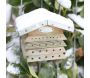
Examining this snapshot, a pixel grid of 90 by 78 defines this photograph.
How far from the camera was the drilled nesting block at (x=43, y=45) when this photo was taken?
5.59 feet

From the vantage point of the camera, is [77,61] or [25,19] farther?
[77,61]

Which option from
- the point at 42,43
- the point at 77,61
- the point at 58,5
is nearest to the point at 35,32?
the point at 42,43

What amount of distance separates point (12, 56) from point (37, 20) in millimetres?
232

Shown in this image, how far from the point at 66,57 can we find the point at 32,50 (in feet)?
0.65

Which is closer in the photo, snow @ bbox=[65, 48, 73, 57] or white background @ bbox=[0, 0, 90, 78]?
white background @ bbox=[0, 0, 90, 78]

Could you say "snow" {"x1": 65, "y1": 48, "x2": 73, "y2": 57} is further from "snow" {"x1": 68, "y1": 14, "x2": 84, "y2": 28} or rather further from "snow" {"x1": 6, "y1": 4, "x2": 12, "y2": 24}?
"snow" {"x1": 6, "y1": 4, "x2": 12, "y2": 24}

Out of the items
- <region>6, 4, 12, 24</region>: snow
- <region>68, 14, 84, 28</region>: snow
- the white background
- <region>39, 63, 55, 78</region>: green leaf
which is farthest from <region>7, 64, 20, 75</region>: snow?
<region>68, 14, 84, 28</region>: snow

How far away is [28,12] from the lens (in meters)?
1.70

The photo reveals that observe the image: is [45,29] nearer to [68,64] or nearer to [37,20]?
[37,20]

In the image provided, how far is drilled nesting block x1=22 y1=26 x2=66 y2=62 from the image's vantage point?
1.70 meters

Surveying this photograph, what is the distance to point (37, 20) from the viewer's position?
5.56 ft

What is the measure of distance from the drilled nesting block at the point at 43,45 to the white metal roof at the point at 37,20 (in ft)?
0.09

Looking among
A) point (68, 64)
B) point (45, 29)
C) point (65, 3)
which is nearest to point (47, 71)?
point (68, 64)
